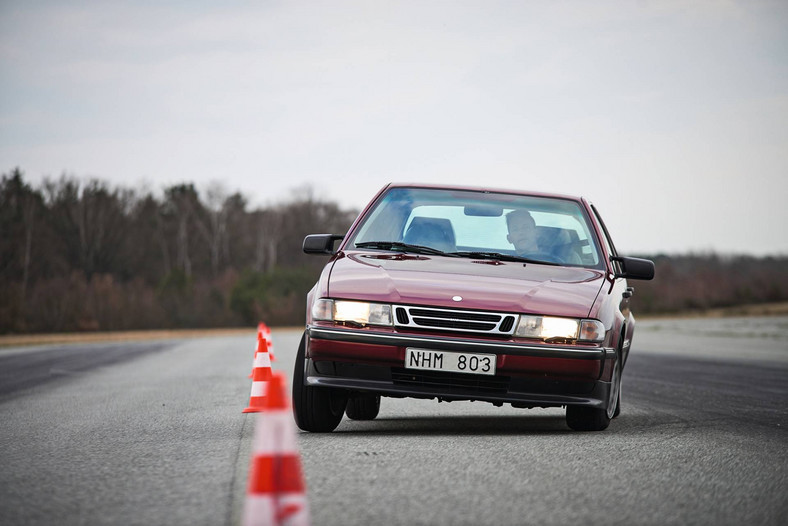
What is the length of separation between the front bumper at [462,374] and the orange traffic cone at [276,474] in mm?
3259

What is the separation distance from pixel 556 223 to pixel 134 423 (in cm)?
384

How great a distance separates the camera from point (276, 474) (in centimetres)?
370

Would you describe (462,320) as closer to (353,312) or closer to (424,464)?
(353,312)

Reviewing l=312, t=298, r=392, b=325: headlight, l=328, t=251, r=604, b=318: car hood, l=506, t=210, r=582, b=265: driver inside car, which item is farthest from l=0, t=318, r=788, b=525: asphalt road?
l=506, t=210, r=582, b=265: driver inside car

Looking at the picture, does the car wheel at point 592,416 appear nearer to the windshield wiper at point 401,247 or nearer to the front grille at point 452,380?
the front grille at point 452,380

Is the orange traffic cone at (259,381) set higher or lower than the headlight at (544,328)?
lower

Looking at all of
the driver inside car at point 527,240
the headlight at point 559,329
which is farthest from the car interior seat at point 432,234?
the headlight at point 559,329

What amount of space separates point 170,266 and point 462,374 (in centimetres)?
8478

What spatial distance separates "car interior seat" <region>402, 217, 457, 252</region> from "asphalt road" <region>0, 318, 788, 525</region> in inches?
54.6

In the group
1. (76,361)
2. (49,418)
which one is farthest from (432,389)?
(76,361)

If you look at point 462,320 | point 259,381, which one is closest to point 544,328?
point 462,320

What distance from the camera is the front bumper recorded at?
22.8ft

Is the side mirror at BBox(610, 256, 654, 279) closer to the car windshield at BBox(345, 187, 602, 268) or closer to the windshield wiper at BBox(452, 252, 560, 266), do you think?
the car windshield at BBox(345, 187, 602, 268)

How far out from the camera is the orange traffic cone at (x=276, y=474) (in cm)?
366
